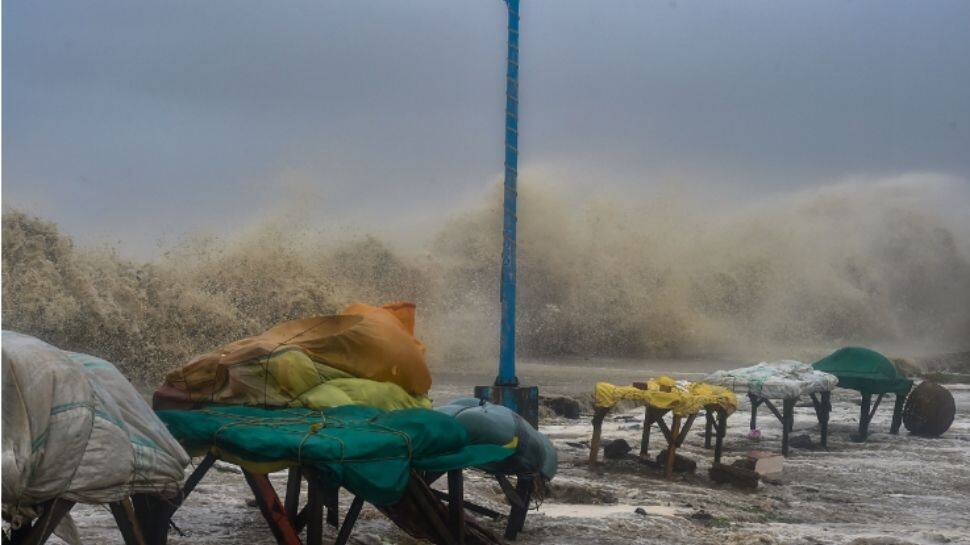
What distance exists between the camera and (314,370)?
544 cm

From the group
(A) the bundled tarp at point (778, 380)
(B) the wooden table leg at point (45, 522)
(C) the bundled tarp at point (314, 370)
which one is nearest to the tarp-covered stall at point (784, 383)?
(A) the bundled tarp at point (778, 380)

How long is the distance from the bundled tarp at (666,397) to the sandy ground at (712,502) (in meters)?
0.66

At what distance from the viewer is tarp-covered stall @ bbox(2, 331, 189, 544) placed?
127 inches

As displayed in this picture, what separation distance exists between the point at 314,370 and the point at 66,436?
212cm

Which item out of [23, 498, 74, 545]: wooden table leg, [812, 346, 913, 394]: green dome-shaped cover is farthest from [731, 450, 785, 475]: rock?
[23, 498, 74, 545]: wooden table leg

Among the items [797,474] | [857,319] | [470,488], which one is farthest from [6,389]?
[857,319]

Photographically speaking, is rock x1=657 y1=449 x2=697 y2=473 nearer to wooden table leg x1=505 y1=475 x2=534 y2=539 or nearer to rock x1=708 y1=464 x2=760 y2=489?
rock x1=708 y1=464 x2=760 y2=489

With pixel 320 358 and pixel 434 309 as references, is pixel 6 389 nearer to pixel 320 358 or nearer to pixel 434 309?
pixel 320 358

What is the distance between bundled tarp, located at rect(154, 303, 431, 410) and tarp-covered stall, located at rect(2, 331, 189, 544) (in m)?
1.42

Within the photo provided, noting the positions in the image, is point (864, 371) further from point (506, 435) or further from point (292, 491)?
point (292, 491)

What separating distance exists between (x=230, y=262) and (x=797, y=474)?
18.5 metres

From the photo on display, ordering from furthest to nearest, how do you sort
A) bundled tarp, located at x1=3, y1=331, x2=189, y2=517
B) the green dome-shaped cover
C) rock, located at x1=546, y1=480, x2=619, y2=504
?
1. the green dome-shaped cover
2. rock, located at x1=546, y1=480, x2=619, y2=504
3. bundled tarp, located at x1=3, y1=331, x2=189, y2=517

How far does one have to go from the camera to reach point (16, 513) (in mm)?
3281

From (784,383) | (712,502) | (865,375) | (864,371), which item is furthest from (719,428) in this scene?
(864,371)
